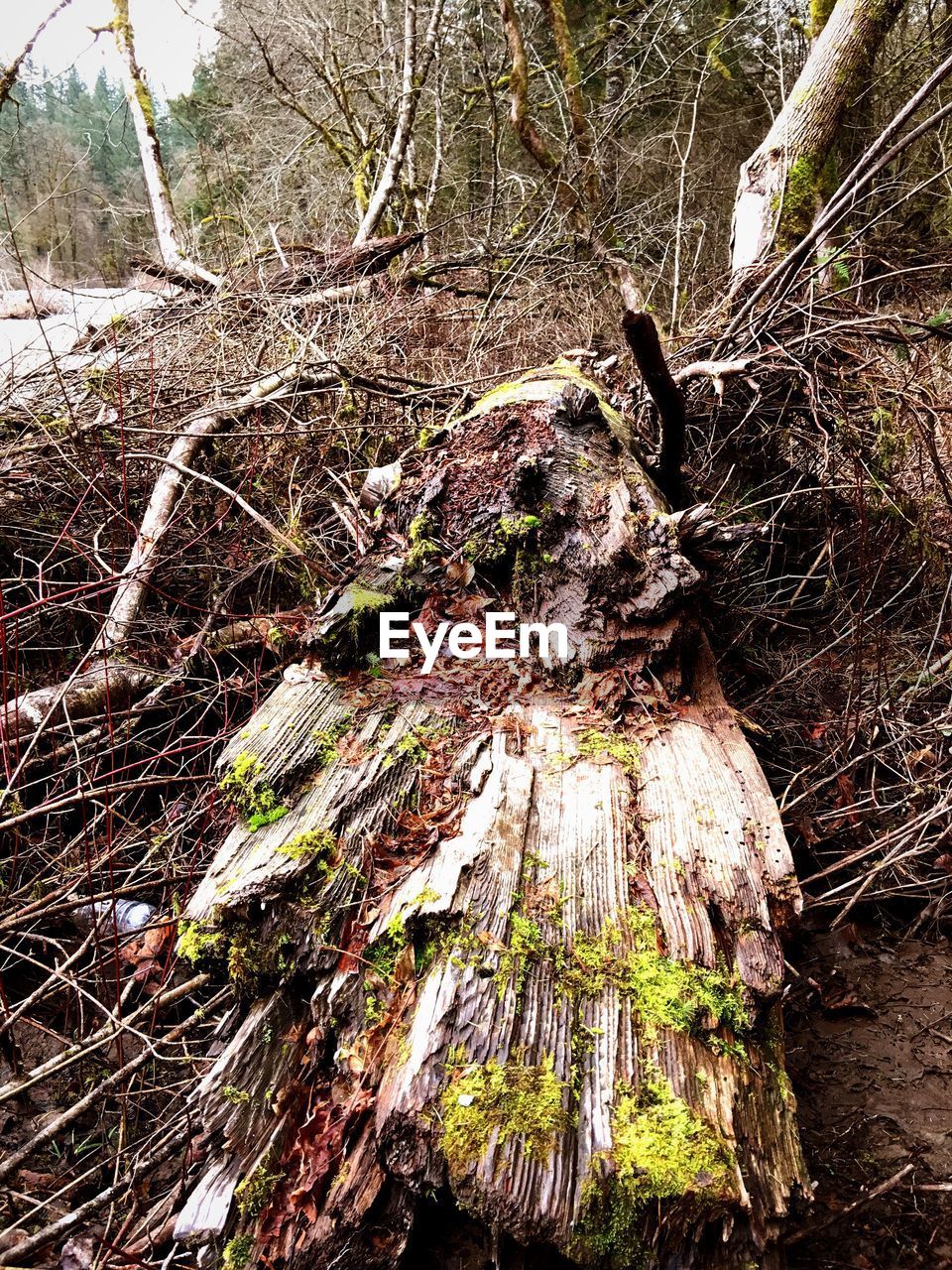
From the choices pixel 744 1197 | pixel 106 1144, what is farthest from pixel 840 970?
pixel 106 1144

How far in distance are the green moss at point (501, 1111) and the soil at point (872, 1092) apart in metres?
0.81

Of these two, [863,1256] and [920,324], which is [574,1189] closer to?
[863,1256]

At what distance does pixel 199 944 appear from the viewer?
136 cm

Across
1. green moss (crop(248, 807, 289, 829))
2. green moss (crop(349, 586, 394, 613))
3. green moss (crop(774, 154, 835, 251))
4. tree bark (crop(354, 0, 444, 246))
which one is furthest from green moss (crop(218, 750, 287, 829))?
tree bark (crop(354, 0, 444, 246))

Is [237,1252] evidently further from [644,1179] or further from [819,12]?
[819,12]

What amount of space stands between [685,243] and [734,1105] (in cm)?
951

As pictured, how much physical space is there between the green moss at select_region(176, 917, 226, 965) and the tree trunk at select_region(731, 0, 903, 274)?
16.1ft

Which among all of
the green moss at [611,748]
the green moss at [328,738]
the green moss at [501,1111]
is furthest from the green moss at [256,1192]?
the green moss at [611,748]

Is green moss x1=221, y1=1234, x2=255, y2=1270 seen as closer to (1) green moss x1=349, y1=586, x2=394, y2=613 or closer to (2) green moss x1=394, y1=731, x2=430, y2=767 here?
(2) green moss x1=394, y1=731, x2=430, y2=767

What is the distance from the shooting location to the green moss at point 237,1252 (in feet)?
3.70

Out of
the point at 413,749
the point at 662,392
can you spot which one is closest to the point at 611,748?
the point at 413,749

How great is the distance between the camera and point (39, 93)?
18.2ft

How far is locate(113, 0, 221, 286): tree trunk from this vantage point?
698 centimetres

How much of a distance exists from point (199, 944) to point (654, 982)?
91cm
